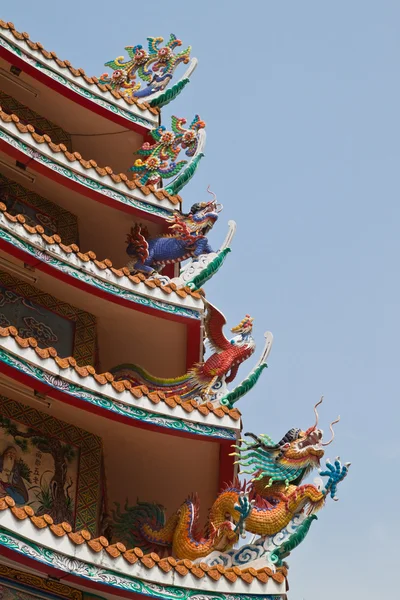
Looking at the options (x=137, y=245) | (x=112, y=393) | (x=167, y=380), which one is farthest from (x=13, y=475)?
(x=137, y=245)

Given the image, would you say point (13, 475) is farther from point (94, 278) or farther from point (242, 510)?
point (94, 278)

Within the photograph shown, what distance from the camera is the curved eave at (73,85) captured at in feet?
64.3

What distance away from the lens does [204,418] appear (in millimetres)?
16562

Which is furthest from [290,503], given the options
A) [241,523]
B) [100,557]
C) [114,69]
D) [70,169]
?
[114,69]

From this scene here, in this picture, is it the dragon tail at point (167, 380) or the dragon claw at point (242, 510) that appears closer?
the dragon claw at point (242, 510)

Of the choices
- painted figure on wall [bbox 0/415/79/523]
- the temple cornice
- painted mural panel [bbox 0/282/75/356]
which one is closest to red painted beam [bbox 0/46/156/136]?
the temple cornice

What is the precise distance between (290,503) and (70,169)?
6343 mm

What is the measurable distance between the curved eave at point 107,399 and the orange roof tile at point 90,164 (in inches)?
163

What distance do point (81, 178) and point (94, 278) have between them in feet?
6.73

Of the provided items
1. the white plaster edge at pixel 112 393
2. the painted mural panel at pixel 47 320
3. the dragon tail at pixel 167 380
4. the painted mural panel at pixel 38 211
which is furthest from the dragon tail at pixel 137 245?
the white plaster edge at pixel 112 393

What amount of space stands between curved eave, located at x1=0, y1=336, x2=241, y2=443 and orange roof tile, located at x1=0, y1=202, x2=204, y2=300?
2.04 meters

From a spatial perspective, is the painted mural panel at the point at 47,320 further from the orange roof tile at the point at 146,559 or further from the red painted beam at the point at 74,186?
the orange roof tile at the point at 146,559

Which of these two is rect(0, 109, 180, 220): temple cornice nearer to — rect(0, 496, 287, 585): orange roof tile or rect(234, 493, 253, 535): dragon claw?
rect(234, 493, 253, 535): dragon claw

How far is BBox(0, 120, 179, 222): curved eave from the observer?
1786 cm
